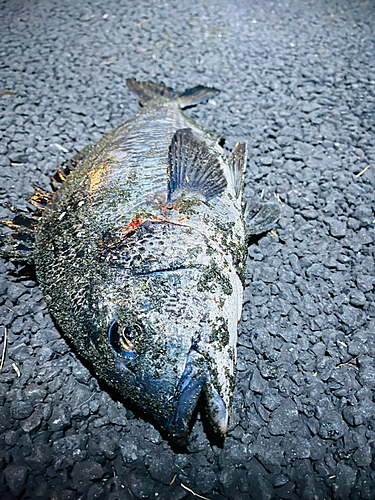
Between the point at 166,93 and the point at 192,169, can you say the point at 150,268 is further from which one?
the point at 166,93

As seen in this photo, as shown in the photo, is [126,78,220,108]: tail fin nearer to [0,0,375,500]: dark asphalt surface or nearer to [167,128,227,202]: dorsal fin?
[0,0,375,500]: dark asphalt surface

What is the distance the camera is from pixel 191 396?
5.36 ft

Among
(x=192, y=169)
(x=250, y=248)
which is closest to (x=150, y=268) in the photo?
(x=192, y=169)

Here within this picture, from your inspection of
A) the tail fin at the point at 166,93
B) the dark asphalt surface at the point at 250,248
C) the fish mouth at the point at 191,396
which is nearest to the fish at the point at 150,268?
the fish mouth at the point at 191,396

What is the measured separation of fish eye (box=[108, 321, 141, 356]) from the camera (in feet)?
5.64

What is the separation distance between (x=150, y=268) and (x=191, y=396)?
2.03ft

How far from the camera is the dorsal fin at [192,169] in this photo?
2277mm

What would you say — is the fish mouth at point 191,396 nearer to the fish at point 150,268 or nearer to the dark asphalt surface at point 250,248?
the fish at point 150,268

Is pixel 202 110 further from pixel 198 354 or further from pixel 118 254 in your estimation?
pixel 198 354

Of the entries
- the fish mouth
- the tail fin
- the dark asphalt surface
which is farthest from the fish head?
the tail fin

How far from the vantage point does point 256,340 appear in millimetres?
2455

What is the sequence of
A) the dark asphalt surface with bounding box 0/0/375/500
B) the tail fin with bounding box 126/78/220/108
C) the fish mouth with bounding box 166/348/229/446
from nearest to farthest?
1. the fish mouth with bounding box 166/348/229/446
2. the dark asphalt surface with bounding box 0/0/375/500
3. the tail fin with bounding box 126/78/220/108

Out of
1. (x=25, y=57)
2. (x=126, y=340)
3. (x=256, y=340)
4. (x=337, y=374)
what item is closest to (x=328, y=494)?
(x=337, y=374)

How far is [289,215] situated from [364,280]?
2.52ft
